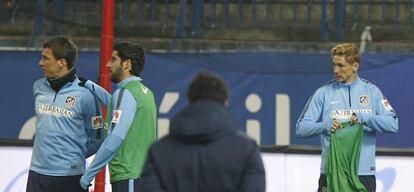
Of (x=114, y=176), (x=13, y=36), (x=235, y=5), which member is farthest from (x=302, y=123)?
(x=13, y=36)

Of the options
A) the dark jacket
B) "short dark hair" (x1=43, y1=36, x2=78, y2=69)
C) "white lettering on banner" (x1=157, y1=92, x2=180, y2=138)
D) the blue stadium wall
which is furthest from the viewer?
"white lettering on banner" (x1=157, y1=92, x2=180, y2=138)

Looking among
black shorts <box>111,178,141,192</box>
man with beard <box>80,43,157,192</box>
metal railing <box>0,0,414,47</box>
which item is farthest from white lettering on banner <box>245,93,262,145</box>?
black shorts <box>111,178,141,192</box>

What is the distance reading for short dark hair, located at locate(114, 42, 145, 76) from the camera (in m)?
5.39

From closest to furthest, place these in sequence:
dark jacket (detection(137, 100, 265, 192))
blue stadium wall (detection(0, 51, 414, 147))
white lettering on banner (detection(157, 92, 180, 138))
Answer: dark jacket (detection(137, 100, 265, 192)), blue stadium wall (detection(0, 51, 414, 147)), white lettering on banner (detection(157, 92, 180, 138))

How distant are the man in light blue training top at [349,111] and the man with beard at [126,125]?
1.11 meters

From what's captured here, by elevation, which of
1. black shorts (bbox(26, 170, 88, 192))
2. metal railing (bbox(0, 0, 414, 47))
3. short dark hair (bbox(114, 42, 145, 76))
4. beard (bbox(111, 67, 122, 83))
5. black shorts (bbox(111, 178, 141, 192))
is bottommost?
black shorts (bbox(26, 170, 88, 192))

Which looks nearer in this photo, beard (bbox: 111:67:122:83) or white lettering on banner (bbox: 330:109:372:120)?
beard (bbox: 111:67:122:83)

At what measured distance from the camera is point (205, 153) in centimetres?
376

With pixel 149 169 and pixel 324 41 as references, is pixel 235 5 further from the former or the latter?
pixel 149 169

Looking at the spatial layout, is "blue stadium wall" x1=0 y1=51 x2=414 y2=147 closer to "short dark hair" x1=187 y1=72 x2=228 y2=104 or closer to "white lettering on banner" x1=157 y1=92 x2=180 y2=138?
"white lettering on banner" x1=157 y1=92 x2=180 y2=138

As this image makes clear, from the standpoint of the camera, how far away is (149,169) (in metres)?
3.83

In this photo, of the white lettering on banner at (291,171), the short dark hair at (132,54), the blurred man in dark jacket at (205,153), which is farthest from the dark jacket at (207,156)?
the white lettering on banner at (291,171)

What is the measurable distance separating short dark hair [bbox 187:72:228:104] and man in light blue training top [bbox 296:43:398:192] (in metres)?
2.02

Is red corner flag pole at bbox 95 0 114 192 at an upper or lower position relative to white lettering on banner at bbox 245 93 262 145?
upper
